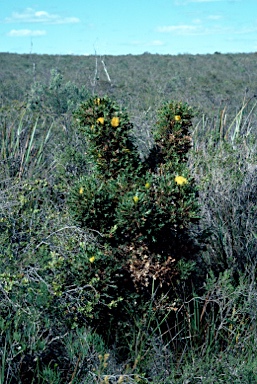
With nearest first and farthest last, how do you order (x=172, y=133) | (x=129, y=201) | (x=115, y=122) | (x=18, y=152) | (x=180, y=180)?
1. (x=129, y=201)
2. (x=180, y=180)
3. (x=115, y=122)
4. (x=172, y=133)
5. (x=18, y=152)

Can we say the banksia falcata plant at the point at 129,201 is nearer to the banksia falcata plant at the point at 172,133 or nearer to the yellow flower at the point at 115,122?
the yellow flower at the point at 115,122

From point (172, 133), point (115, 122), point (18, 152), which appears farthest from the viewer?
point (18, 152)

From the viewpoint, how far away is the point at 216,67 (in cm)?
4756

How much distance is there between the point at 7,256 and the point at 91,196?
0.86 m

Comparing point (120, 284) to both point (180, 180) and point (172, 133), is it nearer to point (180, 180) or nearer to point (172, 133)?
point (180, 180)

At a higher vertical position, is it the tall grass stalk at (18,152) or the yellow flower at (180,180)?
the yellow flower at (180,180)

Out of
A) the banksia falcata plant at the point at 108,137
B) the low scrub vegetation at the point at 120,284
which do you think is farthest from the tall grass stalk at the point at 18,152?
the banksia falcata plant at the point at 108,137

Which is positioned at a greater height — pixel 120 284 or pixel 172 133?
pixel 172 133

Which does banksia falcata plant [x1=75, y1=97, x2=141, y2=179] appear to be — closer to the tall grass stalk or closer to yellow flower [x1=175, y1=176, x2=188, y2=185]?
yellow flower [x1=175, y1=176, x2=188, y2=185]

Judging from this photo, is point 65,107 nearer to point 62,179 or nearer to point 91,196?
point 62,179

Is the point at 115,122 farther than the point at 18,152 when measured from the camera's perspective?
No

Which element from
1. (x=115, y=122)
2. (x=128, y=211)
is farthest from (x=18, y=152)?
(x=128, y=211)

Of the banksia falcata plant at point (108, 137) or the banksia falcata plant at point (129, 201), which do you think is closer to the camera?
the banksia falcata plant at point (129, 201)


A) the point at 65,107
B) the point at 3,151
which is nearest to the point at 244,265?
the point at 3,151
